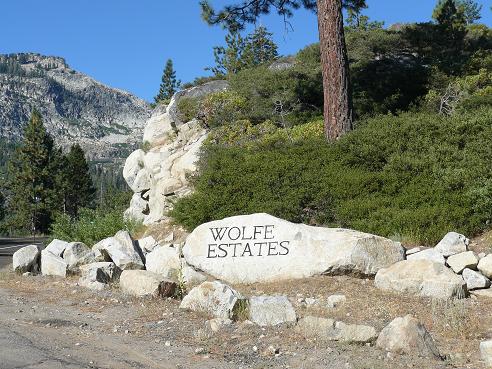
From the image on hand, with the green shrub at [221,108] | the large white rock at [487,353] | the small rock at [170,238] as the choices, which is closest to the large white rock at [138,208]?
the green shrub at [221,108]

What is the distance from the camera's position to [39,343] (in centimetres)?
573

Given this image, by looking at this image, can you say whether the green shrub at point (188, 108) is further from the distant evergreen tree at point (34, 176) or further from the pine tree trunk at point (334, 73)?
the distant evergreen tree at point (34, 176)

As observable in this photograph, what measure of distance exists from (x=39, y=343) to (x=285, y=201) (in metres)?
5.48

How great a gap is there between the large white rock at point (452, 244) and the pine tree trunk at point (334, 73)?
463cm

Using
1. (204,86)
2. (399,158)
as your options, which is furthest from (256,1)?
(399,158)

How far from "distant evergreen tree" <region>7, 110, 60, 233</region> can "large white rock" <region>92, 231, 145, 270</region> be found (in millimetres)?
38263

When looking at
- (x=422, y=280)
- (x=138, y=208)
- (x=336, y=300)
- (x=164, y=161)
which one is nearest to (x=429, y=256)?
(x=422, y=280)

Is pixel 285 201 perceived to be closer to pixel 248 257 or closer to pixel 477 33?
pixel 248 257

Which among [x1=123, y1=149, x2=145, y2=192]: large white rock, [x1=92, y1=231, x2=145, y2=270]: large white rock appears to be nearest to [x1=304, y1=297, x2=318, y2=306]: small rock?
[x1=92, y1=231, x2=145, y2=270]: large white rock

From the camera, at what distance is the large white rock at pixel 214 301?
265 inches

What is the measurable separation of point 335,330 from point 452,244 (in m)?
3.32

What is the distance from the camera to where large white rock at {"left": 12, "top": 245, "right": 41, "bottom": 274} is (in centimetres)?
1109

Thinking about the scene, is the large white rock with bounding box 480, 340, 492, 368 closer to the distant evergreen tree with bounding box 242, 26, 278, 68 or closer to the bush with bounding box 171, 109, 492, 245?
the bush with bounding box 171, 109, 492, 245

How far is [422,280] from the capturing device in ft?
23.9
